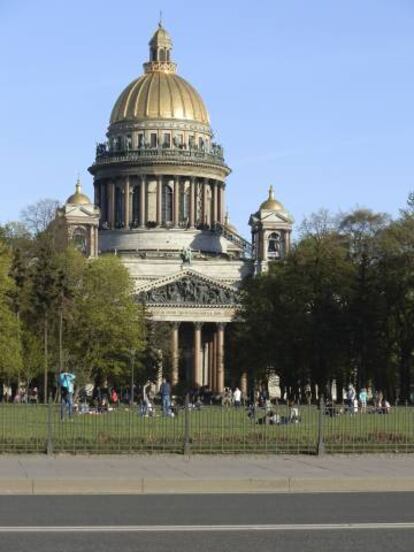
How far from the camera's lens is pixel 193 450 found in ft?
110

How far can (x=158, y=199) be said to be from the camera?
16412 cm

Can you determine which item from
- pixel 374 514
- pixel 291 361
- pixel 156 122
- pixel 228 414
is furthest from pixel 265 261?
pixel 374 514

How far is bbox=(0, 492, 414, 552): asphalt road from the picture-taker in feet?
60.5

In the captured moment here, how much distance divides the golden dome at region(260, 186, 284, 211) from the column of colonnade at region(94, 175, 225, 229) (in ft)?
31.4

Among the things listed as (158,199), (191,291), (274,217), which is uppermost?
(158,199)

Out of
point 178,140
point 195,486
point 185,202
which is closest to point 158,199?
point 185,202

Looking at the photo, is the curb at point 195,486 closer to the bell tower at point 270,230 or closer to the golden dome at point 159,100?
the bell tower at point 270,230

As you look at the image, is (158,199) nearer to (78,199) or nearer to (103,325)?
(78,199)

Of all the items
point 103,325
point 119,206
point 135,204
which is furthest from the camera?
point 119,206

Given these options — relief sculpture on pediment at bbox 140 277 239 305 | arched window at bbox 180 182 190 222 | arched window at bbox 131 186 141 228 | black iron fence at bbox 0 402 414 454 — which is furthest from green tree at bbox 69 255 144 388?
arched window at bbox 180 182 190 222

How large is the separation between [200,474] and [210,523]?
7.41 metres

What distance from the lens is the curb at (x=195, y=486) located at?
1014 inches

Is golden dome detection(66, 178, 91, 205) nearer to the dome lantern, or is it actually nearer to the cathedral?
the cathedral

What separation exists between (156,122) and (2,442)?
133 meters
